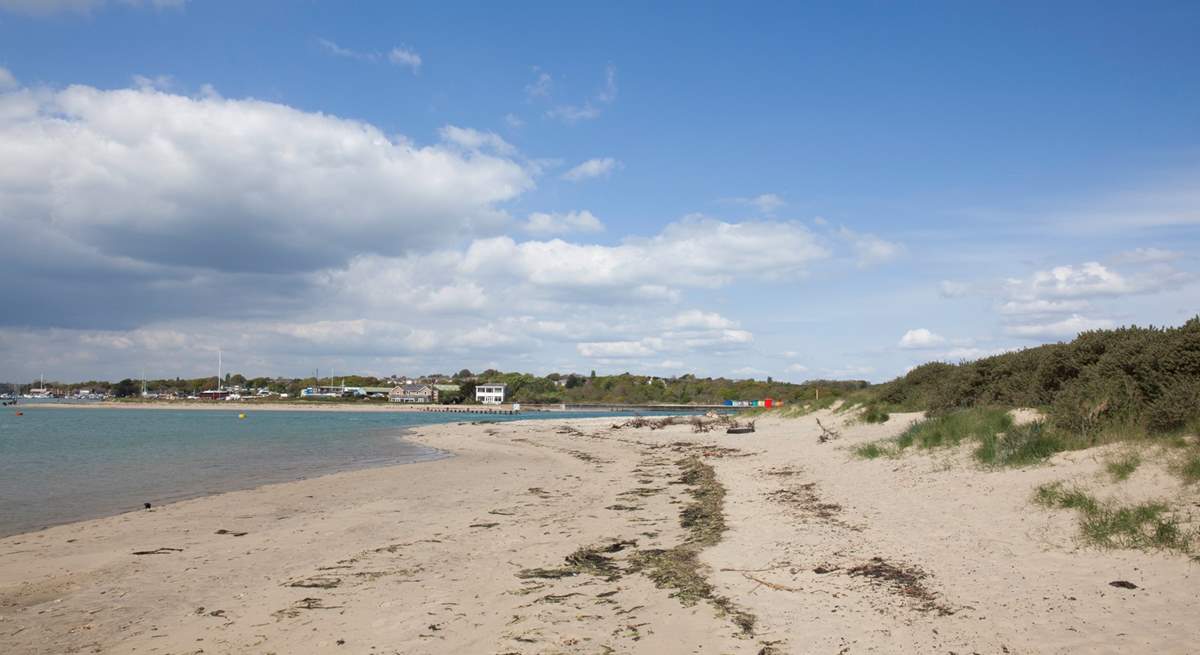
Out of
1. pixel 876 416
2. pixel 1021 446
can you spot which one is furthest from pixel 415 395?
pixel 1021 446

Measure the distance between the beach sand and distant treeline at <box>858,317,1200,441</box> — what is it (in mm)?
1459

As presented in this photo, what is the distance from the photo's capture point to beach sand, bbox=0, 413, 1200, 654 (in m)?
6.48

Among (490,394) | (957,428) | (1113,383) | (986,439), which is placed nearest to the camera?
(1113,383)

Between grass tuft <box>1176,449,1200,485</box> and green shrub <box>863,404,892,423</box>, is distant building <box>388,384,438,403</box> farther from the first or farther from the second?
grass tuft <box>1176,449,1200,485</box>

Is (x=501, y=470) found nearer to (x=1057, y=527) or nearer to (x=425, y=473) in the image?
(x=425, y=473)

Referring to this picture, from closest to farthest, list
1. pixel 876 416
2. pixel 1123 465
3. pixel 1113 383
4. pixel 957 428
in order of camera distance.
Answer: pixel 1123 465 → pixel 1113 383 → pixel 957 428 → pixel 876 416

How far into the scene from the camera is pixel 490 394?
169500mm

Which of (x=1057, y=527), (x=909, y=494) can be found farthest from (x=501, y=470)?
(x=1057, y=527)

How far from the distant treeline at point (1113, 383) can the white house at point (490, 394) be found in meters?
152

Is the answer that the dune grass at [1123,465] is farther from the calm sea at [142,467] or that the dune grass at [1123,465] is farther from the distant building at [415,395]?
the distant building at [415,395]

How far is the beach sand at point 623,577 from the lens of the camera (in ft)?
21.2

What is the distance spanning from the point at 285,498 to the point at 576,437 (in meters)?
27.8

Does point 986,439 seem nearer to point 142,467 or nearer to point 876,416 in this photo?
point 876,416

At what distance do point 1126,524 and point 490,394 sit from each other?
165 meters
